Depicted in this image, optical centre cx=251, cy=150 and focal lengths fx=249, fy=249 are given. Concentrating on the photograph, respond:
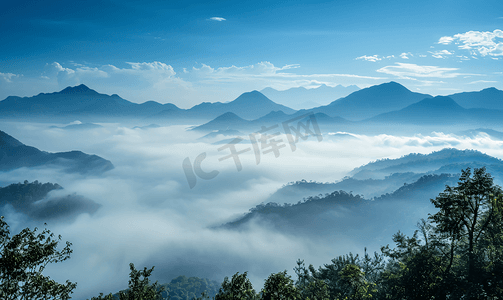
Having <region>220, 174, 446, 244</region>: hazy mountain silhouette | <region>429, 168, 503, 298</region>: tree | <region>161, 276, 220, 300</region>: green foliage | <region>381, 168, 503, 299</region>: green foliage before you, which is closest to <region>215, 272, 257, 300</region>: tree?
<region>381, 168, 503, 299</region>: green foliage

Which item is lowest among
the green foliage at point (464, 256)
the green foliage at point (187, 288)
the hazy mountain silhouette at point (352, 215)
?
the green foliage at point (187, 288)

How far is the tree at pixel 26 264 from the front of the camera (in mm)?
10023

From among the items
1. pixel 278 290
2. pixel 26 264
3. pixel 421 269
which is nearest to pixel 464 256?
pixel 421 269

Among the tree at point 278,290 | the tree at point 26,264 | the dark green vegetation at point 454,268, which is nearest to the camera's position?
the tree at point 26,264

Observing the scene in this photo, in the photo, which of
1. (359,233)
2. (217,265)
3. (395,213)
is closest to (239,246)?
(217,265)

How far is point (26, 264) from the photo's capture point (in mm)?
10641

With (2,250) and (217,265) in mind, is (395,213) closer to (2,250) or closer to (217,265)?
(217,265)

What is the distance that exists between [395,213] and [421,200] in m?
20.0

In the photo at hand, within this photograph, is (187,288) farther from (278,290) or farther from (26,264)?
(278,290)

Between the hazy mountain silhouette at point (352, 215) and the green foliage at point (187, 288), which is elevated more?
the hazy mountain silhouette at point (352, 215)

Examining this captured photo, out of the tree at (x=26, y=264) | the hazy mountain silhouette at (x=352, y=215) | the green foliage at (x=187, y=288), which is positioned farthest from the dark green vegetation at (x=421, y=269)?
the hazy mountain silhouette at (x=352, y=215)

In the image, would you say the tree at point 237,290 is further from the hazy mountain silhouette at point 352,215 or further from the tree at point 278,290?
the hazy mountain silhouette at point 352,215

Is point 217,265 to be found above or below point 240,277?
below

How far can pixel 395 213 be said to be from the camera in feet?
559
